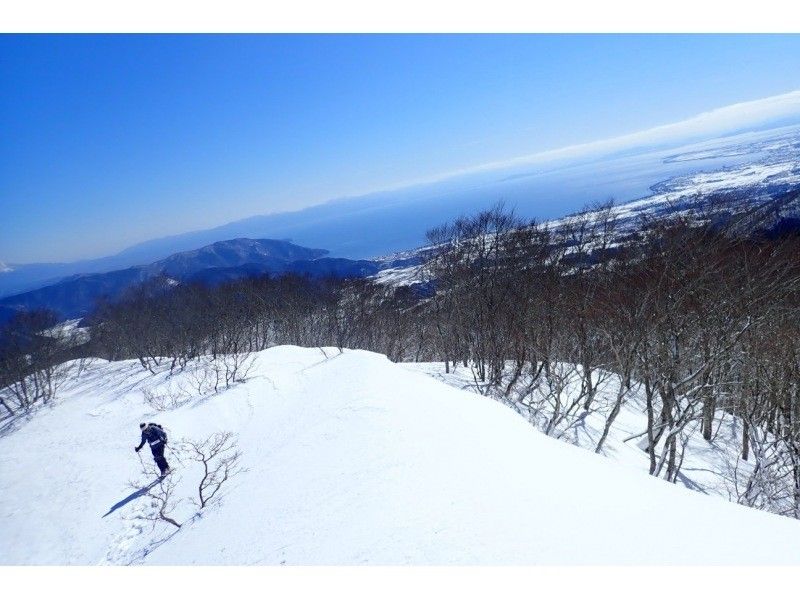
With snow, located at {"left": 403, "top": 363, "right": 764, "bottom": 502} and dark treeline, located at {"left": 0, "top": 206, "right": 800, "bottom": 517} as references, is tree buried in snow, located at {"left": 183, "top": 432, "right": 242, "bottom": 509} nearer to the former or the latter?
dark treeline, located at {"left": 0, "top": 206, "right": 800, "bottom": 517}

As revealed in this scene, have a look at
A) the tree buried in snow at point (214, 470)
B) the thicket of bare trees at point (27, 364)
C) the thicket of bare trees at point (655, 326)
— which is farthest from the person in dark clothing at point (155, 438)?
the thicket of bare trees at point (27, 364)

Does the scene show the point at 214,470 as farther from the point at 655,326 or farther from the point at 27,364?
the point at 27,364

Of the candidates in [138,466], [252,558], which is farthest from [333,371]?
[252,558]

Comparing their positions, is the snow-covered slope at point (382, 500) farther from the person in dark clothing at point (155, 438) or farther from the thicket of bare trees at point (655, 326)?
the thicket of bare trees at point (655, 326)

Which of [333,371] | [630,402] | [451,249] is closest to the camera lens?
[333,371]

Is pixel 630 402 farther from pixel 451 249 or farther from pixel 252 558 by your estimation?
pixel 252 558
